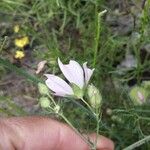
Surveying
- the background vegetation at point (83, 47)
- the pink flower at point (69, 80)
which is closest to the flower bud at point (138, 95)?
the background vegetation at point (83, 47)

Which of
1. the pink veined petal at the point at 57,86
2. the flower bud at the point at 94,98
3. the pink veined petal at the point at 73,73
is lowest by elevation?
the flower bud at the point at 94,98

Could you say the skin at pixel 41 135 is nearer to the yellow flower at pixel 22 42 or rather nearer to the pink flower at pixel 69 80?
the pink flower at pixel 69 80

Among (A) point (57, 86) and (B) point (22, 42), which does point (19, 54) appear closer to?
(B) point (22, 42)

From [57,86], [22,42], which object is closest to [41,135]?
[57,86]

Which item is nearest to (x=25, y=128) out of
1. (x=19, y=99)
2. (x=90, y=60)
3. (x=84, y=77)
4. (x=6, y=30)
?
(x=84, y=77)

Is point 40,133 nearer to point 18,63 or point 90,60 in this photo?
point 90,60

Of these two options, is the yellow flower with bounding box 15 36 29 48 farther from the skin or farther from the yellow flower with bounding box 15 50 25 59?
the skin
